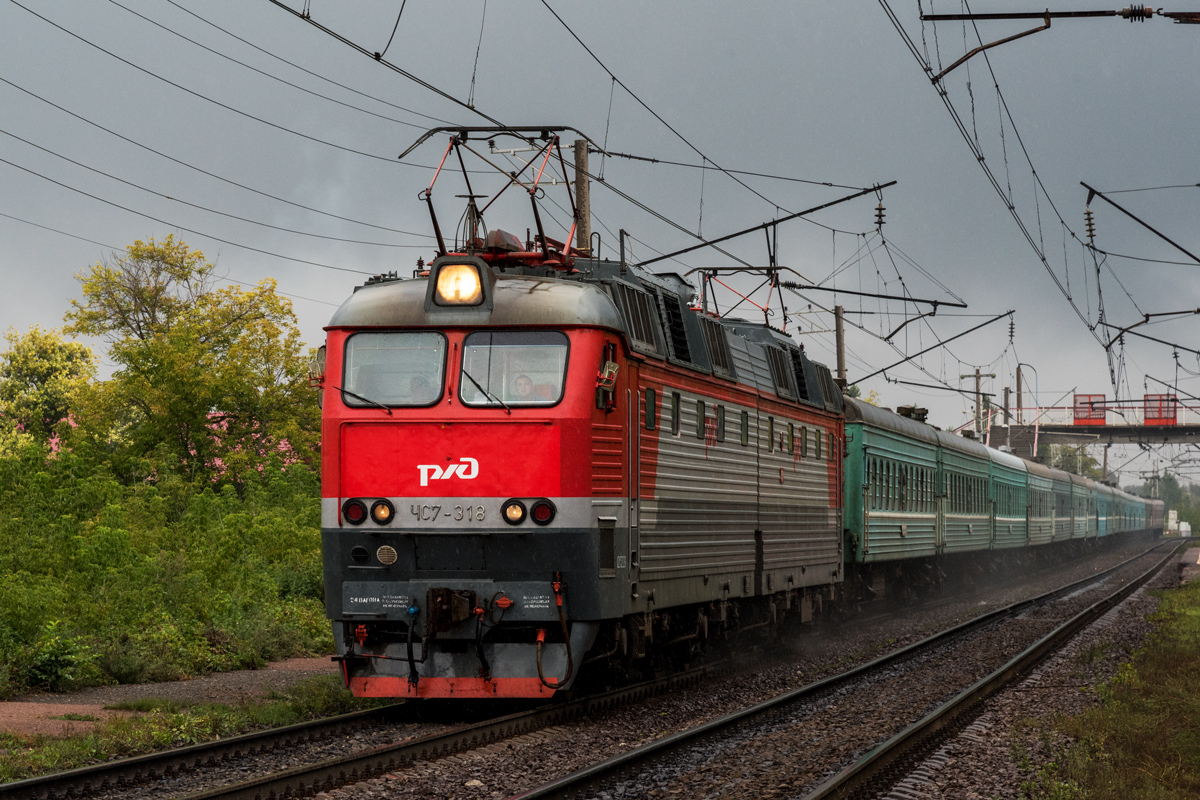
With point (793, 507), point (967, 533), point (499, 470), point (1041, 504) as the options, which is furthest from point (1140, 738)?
point (1041, 504)

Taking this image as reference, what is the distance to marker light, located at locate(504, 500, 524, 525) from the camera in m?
11.0

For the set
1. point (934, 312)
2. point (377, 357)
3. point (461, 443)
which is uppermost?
point (934, 312)

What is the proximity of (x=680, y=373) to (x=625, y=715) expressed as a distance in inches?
139

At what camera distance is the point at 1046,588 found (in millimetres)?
37062

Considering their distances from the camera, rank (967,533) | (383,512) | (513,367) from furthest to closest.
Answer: (967,533)
(513,367)
(383,512)

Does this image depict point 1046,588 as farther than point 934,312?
Yes

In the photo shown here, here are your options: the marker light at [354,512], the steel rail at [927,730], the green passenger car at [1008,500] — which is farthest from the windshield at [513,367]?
the green passenger car at [1008,500]

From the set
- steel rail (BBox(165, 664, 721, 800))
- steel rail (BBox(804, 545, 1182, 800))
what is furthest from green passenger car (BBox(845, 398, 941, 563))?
steel rail (BBox(165, 664, 721, 800))

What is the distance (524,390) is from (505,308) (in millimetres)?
766

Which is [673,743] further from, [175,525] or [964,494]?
[964,494]

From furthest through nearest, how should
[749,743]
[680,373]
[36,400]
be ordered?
1. [36,400]
2. [680,373]
3. [749,743]

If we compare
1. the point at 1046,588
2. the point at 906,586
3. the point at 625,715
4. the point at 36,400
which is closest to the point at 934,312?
the point at 906,586

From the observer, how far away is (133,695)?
12805 mm

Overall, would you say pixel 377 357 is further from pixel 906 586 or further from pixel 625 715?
pixel 906 586
